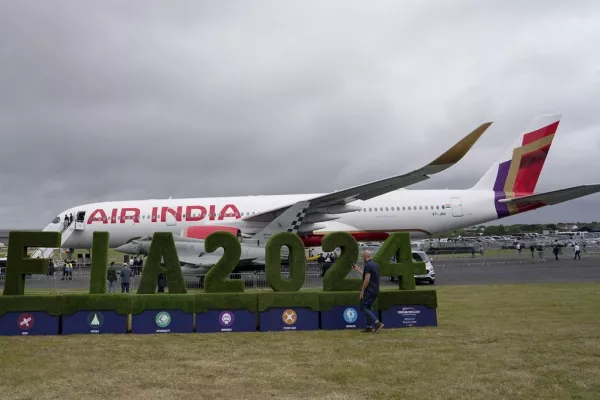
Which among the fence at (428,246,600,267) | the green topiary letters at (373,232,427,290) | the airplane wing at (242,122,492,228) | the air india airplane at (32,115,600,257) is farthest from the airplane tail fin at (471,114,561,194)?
the green topiary letters at (373,232,427,290)

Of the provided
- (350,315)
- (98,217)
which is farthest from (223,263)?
(98,217)

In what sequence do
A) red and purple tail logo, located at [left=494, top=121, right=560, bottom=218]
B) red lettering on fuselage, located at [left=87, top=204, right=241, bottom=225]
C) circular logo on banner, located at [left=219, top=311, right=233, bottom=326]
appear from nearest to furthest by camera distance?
circular logo on banner, located at [left=219, top=311, right=233, bottom=326] → red lettering on fuselage, located at [left=87, top=204, right=241, bottom=225] → red and purple tail logo, located at [left=494, top=121, right=560, bottom=218]

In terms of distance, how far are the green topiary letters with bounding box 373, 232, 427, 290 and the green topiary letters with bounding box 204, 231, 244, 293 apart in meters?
2.80

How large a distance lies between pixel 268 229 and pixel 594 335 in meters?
15.1

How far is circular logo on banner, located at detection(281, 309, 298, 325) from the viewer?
30.0 feet

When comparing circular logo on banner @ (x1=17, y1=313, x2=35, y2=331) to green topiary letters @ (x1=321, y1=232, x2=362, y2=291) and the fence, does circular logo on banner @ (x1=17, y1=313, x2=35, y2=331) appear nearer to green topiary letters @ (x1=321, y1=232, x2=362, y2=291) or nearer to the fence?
green topiary letters @ (x1=321, y1=232, x2=362, y2=291)

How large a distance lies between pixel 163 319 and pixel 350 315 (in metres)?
3.50

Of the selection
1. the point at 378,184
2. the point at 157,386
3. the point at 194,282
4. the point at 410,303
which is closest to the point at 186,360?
the point at 157,386

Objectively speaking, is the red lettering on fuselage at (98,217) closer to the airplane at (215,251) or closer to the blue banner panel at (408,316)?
the airplane at (215,251)

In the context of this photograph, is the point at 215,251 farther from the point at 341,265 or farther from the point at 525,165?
the point at 525,165

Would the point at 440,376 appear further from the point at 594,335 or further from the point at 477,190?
the point at 477,190

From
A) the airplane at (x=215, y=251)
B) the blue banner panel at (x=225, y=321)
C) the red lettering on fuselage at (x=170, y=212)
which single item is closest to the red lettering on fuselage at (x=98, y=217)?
the red lettering on fuselage at (x=170, y=212)

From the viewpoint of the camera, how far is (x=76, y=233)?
1183 inches

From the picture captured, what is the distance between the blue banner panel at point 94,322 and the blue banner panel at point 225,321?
1415 mm
